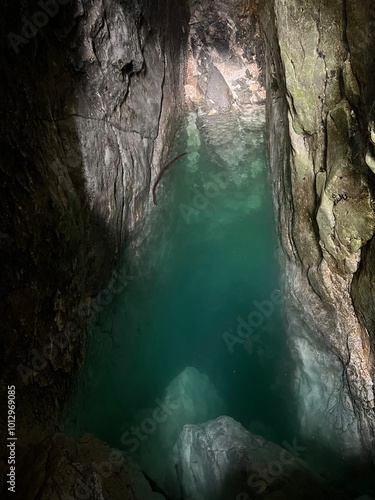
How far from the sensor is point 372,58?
1985mm

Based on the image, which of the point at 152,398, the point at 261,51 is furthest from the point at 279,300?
the point at 261,51

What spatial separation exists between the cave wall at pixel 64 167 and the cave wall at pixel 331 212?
1419 mm

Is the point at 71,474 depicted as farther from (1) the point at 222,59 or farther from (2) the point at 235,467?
(1) the point at 222,59

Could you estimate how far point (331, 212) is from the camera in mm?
2490

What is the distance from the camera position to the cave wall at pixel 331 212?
2.24 meters

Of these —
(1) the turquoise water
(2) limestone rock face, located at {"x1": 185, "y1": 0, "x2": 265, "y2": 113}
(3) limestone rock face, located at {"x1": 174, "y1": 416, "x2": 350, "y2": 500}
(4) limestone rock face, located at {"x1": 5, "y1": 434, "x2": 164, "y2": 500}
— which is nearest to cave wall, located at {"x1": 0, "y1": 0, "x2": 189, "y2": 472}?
(4) limestone rock face, located at {"x1": 5, "y1": 434, "x2": 164, "y2": 500}

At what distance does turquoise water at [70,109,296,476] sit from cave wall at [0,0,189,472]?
404 mm

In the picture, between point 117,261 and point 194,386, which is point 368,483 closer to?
point 194,386

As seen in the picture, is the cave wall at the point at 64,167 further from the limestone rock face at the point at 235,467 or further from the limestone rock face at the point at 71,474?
the limestone rock face at the point at 235,467

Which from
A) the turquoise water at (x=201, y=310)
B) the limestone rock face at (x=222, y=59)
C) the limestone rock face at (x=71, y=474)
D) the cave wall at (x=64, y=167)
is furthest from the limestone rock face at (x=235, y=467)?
the limestone rock face at (x=222, y=59)

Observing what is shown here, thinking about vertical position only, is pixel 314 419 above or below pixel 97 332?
below

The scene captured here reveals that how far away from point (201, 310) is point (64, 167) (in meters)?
2.04

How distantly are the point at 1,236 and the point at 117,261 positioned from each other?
1845mm

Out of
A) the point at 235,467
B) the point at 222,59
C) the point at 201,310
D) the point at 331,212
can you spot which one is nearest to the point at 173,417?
the point at 235,467
